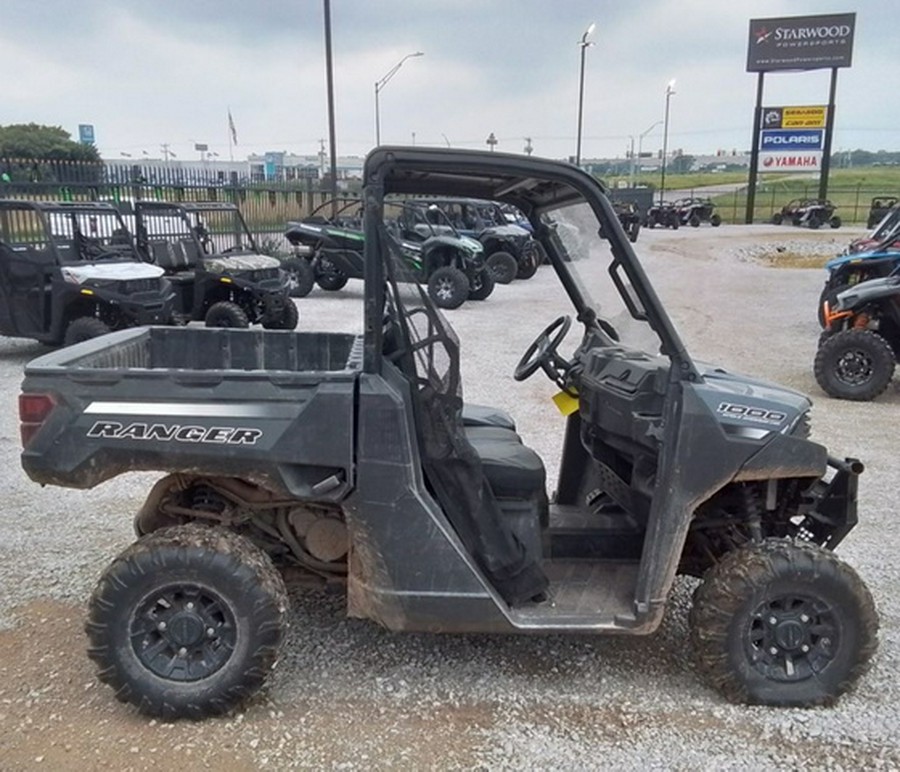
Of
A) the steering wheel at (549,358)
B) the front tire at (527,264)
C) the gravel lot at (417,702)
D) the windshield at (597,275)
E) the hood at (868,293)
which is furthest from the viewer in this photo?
the front tire at (527,264)

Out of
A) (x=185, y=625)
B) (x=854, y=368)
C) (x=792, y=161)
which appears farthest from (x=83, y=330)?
(x=792, y=161)

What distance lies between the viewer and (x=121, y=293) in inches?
348

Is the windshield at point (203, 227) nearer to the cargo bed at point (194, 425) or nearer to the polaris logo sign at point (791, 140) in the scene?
the cargo bed at point (194, 425)

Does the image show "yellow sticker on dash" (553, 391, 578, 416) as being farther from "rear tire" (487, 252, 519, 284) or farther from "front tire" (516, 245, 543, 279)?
"front tire" (516, 245, 543, 279)

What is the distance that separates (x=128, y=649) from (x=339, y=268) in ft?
40.8

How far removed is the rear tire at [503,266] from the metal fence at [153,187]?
3856 mm

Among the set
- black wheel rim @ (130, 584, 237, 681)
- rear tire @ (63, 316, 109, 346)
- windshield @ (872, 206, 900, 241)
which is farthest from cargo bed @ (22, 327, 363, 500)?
windshield @ (872, 206, 900, 241)

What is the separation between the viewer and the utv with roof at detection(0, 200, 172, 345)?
872cm

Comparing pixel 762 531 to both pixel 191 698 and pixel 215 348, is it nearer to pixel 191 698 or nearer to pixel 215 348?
pixel 191 698

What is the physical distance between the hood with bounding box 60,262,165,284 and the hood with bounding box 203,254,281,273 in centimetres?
108

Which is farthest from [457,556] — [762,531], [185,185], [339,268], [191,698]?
[185,185]

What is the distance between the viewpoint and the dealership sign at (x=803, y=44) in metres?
40.2

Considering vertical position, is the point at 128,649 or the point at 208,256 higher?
the point at 208,256

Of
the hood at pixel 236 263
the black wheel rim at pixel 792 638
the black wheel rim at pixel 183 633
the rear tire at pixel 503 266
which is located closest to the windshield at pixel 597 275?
the black wheel rim at pixel 792 638
